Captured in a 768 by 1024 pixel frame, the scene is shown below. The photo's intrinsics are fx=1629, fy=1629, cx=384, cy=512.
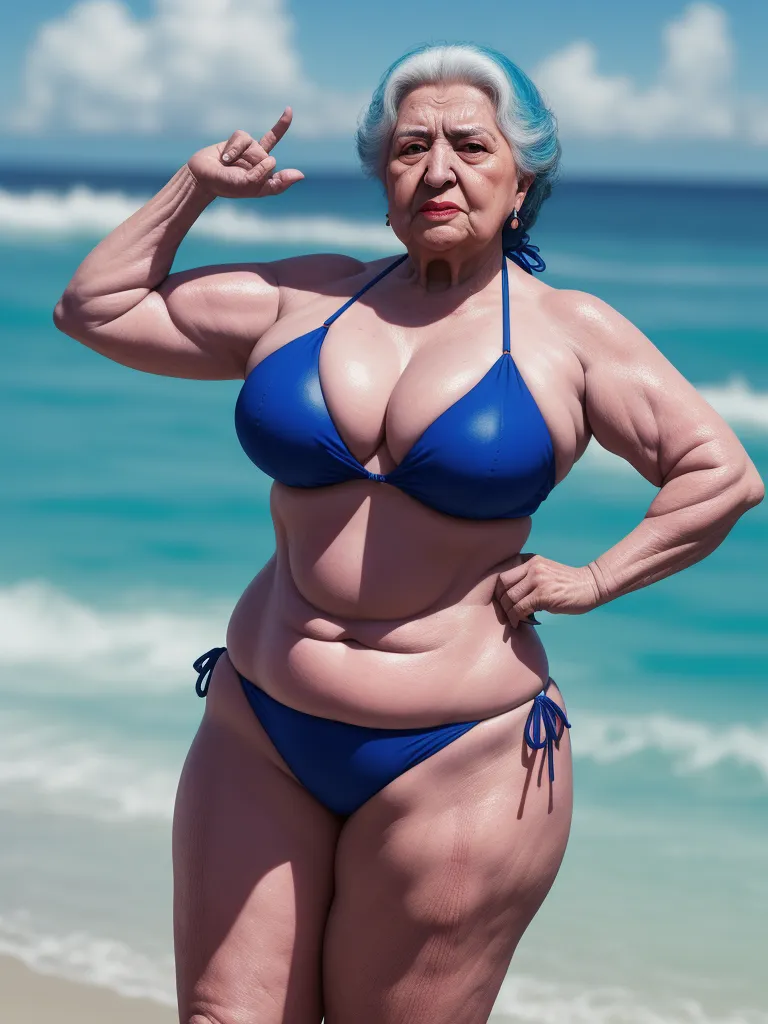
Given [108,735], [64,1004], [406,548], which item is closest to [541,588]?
[406,548]

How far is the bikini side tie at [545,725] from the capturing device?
3279mm

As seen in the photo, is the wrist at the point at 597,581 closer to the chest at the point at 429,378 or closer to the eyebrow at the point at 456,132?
the chest at the point at 429,378

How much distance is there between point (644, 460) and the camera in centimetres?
323

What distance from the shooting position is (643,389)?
3158 mm

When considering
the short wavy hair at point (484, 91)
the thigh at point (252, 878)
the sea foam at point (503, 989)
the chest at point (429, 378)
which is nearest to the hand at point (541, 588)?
the chest at point (429, 378)

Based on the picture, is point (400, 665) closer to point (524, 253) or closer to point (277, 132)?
point (524, 253)

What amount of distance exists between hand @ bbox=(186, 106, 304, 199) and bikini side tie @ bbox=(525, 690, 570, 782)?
3.86 ft

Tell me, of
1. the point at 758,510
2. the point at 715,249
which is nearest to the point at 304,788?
the point at 758,510

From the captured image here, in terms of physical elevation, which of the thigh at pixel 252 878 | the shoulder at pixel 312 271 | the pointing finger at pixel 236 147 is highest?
the pointing finger at pixel 236 147

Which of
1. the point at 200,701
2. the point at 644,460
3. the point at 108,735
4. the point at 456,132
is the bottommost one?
the point at 644,460

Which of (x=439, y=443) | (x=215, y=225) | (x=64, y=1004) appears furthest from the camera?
(x=215, y=225)

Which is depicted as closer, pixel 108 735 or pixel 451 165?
pixel 451 165

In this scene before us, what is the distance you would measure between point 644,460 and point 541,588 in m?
0.33

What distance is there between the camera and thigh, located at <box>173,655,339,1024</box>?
3316 millimetres
